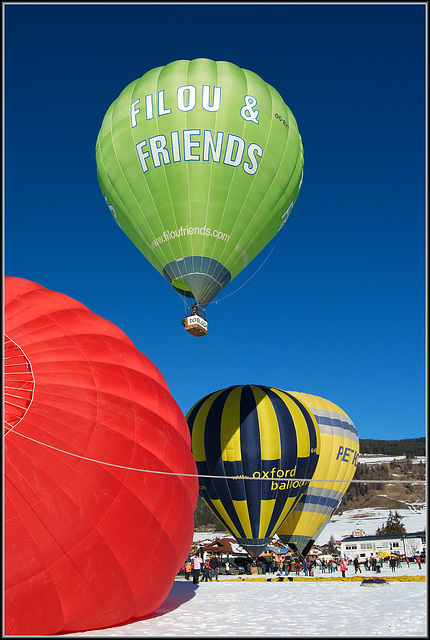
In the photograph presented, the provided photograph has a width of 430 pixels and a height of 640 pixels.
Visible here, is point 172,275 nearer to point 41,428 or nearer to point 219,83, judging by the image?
point 219,83

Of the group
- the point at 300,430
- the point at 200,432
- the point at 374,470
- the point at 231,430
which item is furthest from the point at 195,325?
the point at 374,470

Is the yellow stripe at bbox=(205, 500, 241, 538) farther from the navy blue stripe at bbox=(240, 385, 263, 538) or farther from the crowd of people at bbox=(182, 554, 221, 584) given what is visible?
the crowd of people at bbox=(182, 554, 221, 584)

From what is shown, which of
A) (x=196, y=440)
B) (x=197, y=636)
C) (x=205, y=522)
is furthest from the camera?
(x=205, y=522)

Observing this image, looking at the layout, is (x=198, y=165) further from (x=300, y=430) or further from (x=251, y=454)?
(x=300, y=430)

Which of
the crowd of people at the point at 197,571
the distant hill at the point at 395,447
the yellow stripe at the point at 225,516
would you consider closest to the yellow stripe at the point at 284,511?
the yellow stripe at the point at 225,516

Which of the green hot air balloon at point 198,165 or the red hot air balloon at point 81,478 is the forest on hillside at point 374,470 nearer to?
the green hot air balloon at point 198,165

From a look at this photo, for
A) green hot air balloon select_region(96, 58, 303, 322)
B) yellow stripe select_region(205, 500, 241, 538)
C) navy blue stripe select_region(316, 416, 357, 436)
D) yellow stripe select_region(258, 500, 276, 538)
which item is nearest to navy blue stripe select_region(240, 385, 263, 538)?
yellow stripe select_region(258, 500, 276, 538)

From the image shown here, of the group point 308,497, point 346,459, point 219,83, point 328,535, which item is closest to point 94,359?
point 219,83
